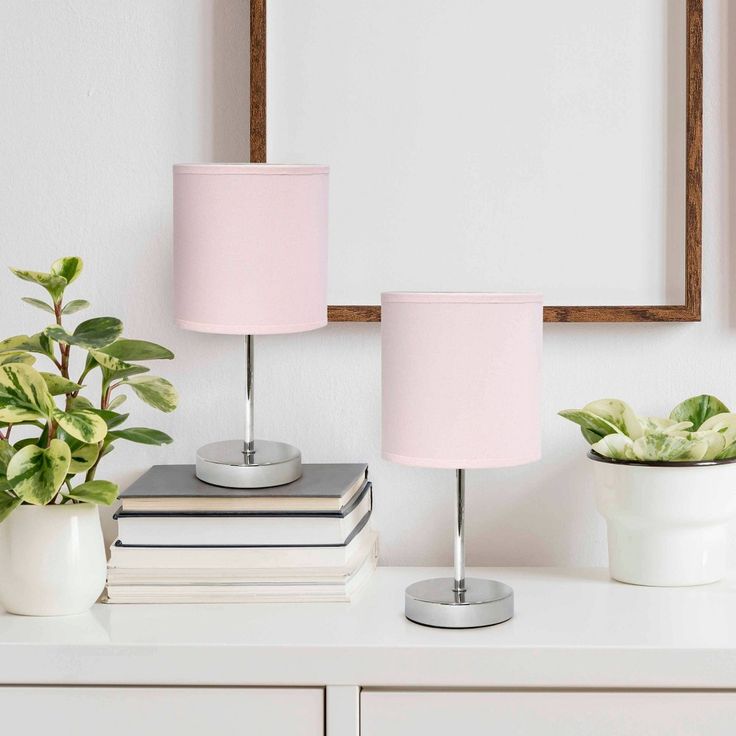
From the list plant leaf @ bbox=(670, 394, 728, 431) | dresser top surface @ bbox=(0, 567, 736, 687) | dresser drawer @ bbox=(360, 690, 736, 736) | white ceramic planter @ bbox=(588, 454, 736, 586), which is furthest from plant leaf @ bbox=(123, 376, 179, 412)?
plant leaf @ bbox=(670, 394, 728, 431)

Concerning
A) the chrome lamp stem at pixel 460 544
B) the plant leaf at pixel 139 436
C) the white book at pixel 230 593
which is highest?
the plant leaf at pixel 139 436

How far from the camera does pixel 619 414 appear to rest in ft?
3.69

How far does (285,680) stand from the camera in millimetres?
928

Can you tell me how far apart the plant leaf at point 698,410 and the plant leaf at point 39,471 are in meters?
0.64

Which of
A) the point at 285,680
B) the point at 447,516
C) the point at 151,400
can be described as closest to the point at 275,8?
the point at 151,400

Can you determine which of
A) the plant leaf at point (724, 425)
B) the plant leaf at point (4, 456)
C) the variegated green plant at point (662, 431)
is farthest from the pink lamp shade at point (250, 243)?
the plant leaf at point (724, 425)

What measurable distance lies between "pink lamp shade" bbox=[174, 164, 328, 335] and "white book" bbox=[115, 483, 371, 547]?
0.61ft

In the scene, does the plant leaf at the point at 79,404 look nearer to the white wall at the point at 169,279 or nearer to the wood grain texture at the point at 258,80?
the white wall at the point at 169,279

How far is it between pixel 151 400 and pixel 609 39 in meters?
0.63

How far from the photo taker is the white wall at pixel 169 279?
1.20 metres

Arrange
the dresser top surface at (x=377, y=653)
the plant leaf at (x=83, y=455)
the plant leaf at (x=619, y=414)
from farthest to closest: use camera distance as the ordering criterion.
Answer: the plant leaf at (x=619, y=414) → the plant leaf at (x=83, y=455) → the dresser top surface at (x=377, y=653)

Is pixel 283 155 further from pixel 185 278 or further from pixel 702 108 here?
pixel 702 108

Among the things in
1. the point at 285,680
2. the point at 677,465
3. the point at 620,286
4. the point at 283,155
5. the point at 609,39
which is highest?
the point at 609,39

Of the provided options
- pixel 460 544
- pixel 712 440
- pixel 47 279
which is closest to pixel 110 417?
pixel 47 279
